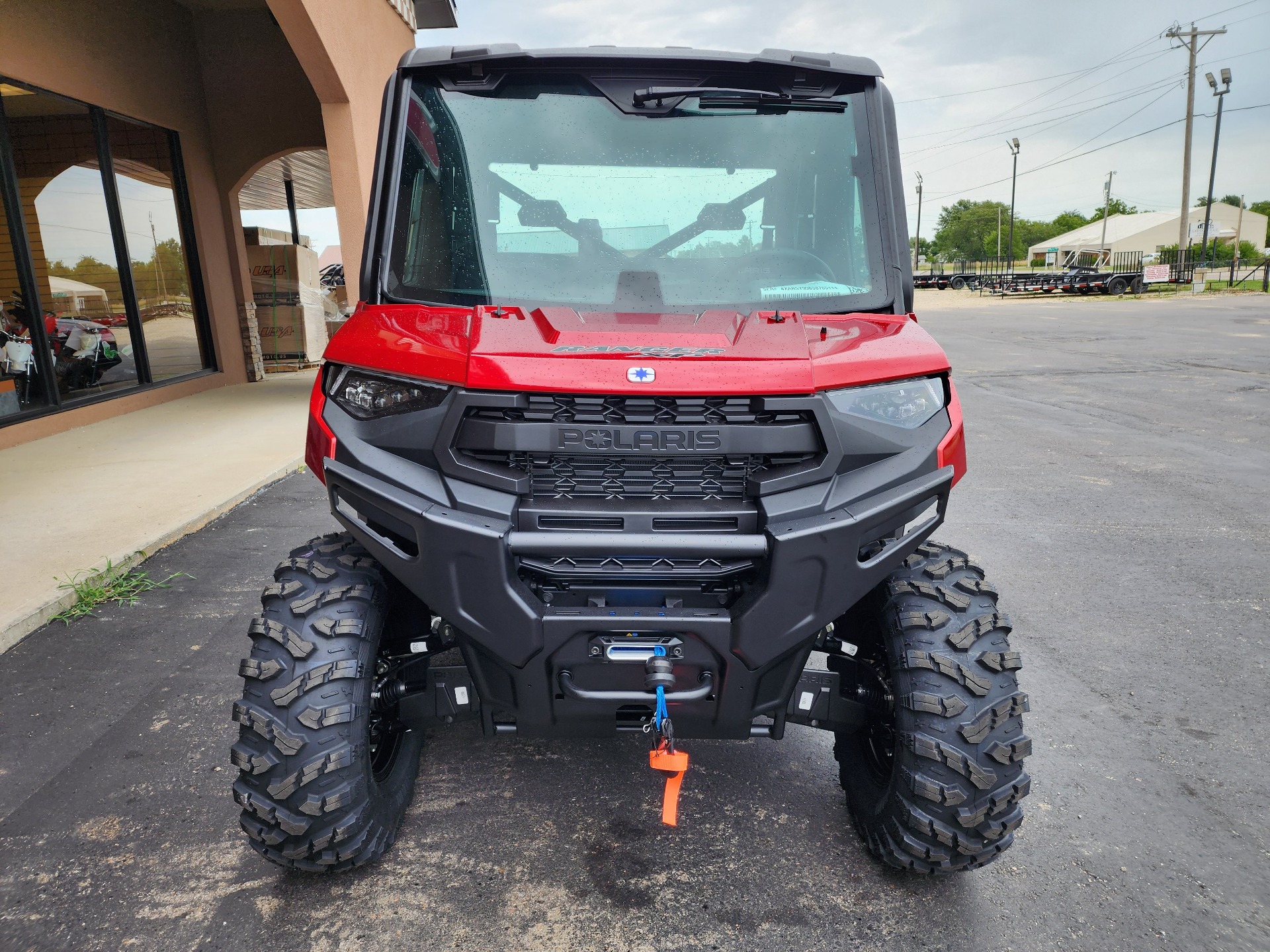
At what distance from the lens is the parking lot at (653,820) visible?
2250mm

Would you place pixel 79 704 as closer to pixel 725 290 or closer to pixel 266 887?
pixel 266 887

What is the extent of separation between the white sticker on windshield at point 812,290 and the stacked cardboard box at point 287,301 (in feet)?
39.1

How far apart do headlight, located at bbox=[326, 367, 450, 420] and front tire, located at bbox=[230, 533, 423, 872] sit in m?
0.43

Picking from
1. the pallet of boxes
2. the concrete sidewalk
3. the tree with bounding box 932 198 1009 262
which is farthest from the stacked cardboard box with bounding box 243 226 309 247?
the tree with bounding box 932 198 1009 262

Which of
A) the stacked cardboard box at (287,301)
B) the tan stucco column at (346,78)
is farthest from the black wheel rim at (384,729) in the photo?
the stacked cardboard box at (287,301)

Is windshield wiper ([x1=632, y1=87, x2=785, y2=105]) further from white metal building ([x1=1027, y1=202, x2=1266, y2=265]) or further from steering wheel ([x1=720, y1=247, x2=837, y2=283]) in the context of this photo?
white metal building ([x1=1027, y1=202, x2=1266, y2=265])

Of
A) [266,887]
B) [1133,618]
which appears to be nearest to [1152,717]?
[1133,618]

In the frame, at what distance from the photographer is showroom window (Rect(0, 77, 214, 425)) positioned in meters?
8.11

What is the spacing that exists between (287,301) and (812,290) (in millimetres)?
12296

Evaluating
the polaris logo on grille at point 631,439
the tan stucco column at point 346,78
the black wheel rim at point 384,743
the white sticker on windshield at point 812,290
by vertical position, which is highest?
the tan stucco column at point 346,78

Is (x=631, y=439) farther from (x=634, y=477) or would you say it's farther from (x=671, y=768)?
(x=671, y=768)

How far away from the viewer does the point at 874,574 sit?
2045 mm

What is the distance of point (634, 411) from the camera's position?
2041 mm

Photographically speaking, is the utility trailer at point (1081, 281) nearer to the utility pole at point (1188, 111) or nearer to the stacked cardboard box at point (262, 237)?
the utility pole at point (1188, 111)
